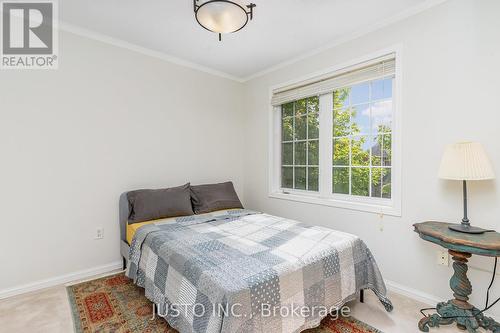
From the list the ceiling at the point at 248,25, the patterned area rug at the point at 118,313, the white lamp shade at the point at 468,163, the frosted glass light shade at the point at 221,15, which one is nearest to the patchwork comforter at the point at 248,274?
the patterned area rug at the point at 118,313

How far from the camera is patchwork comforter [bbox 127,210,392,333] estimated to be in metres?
1.33

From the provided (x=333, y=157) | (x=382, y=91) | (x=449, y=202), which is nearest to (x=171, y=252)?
(x=333, y=157)

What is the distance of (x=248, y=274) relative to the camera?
4.66ft

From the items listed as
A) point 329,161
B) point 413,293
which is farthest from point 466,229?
point 329,161

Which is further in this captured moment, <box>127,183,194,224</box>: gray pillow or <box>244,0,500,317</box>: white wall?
<box>127,183,194,224</box>: gray pillow

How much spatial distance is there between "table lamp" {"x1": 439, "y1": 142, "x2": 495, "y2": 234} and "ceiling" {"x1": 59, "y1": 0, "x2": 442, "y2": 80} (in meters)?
1.25

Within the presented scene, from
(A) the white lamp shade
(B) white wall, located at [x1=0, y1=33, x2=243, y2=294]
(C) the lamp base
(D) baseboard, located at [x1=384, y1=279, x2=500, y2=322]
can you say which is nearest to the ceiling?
(B) white wall, located at [x1=0, y1=33, x2=243, y2=294]

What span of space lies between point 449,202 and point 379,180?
1.97 feet

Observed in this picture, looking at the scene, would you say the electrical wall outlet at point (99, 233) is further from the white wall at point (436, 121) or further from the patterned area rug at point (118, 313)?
the white wall at point (436, 121)

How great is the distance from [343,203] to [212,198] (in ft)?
4.94

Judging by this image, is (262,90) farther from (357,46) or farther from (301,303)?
(301,303)

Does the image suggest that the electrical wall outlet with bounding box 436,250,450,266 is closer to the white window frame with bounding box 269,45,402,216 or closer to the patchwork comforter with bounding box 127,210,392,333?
the white window frame with bounding box 269,45,402,216

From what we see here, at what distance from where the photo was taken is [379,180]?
2.51 meters

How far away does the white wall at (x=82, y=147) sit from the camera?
7.29 feet
